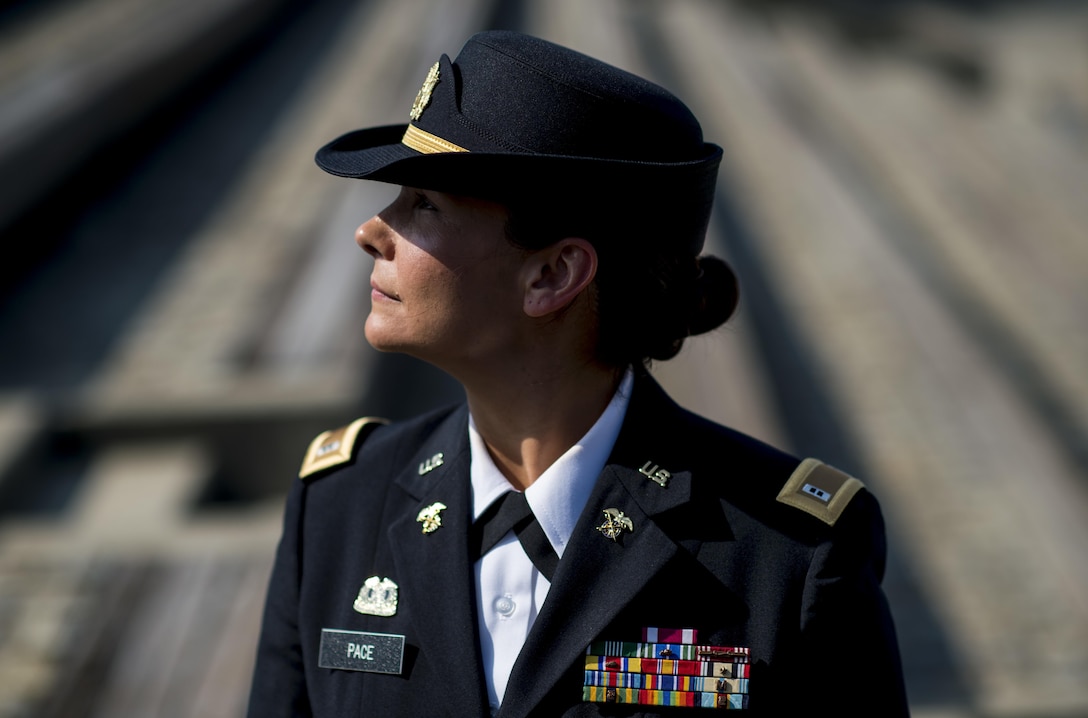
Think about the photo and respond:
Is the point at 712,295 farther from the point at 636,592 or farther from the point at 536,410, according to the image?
the point at 636,592

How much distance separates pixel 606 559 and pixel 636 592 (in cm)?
7

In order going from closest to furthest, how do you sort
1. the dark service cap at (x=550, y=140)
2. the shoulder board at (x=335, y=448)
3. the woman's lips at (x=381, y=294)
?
the dark service cap at (x=550, y=140), the woman's lips at (x=381, y=294), the shoulder board at (x=335, y=448)

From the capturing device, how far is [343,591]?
167 centimetres

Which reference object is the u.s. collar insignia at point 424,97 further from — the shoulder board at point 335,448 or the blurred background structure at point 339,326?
the blurred background structure at point 339,326

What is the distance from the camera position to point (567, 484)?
1581mm

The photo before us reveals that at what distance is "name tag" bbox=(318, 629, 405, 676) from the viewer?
1.57m

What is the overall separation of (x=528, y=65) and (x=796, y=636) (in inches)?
36.7

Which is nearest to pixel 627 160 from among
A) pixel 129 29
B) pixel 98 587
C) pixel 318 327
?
pixel 98 587

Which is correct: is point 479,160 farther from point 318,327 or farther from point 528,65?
point 318,327

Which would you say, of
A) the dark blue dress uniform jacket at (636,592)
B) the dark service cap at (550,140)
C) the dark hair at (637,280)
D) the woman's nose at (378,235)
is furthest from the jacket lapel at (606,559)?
the woman's nose at (378,235)

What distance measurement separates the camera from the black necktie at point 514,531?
1.55m

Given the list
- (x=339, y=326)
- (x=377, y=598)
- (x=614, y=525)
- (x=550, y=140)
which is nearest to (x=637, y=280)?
(x=550, y=140)

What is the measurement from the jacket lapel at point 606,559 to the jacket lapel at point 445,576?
0.24 feet

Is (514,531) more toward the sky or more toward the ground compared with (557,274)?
more toward the ground
